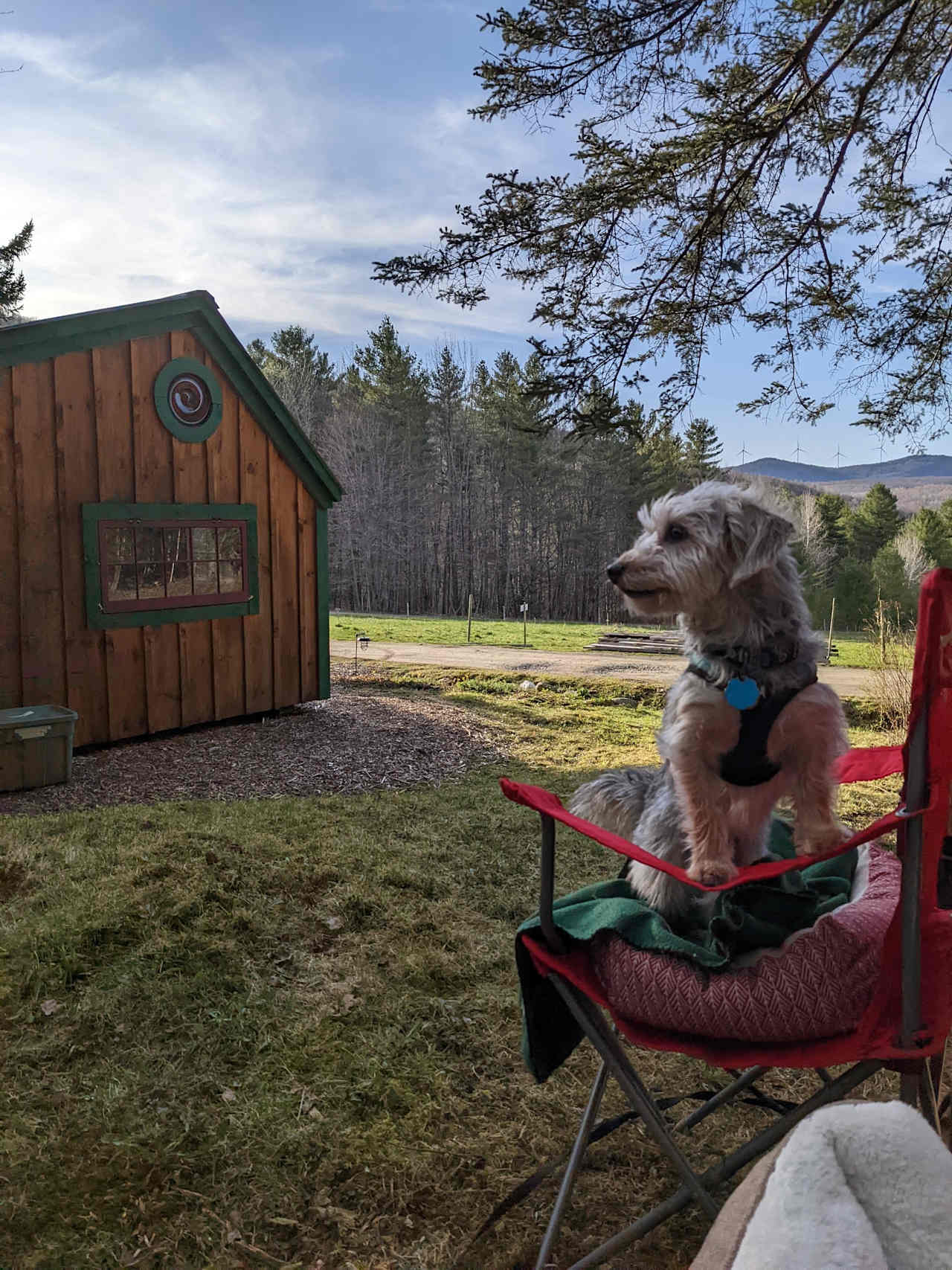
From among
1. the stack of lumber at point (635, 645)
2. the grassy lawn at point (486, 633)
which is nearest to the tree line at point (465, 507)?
the grassy lawn at point (486, 633)

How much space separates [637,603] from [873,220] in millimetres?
5271

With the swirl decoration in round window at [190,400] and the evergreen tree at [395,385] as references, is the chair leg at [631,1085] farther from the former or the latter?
the evergreen tree at [395,385]

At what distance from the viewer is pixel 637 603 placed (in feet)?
5.51

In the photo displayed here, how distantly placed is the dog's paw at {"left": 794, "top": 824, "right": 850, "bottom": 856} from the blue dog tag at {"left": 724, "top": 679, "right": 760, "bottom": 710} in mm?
327

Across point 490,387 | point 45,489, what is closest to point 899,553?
point 490,387

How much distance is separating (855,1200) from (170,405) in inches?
300

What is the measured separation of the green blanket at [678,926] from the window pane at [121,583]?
600 centimetres

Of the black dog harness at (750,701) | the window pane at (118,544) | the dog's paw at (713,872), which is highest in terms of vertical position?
the window pane at (118,544)

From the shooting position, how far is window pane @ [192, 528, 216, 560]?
757 centimetres

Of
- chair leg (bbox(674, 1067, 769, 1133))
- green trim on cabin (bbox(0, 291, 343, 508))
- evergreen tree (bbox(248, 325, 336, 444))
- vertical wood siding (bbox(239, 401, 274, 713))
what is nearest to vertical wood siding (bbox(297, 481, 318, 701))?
green trim on cabin (bbox(0, 291, 343, 508))

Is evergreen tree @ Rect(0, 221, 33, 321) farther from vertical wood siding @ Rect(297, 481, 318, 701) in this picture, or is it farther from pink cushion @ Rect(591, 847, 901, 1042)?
pink cushion @ Rect(591, 847, 901, 1042)

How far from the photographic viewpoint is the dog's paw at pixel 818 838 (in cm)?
172

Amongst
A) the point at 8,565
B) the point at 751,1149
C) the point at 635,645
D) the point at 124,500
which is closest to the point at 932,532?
the point at 635,645

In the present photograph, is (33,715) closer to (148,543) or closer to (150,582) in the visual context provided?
(150,582)
